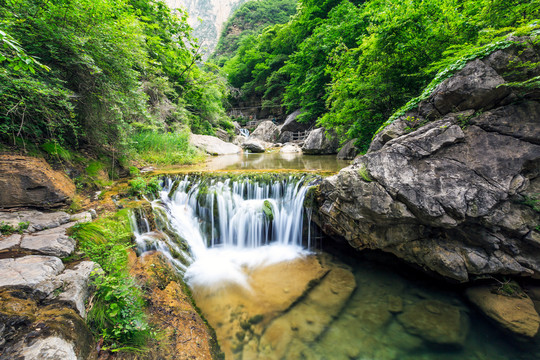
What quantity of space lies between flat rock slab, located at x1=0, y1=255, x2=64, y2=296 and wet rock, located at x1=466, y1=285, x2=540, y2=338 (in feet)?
19.7

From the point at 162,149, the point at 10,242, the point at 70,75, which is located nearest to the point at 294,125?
the point at 162,149

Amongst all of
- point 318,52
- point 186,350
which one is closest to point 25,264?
point 186,350

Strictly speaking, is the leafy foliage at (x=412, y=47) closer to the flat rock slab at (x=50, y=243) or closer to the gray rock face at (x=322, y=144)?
the gray rock face at (x=322, y=144)

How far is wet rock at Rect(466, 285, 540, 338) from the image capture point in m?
2.92

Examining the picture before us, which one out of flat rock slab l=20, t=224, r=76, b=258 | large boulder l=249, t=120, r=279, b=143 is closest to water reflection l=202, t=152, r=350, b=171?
flat rock slab l=20, t=224, r=76, b=258

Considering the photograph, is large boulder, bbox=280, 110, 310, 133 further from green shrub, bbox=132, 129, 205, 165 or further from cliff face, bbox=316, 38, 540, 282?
cliff face, bbox=316, 38, 540, 282

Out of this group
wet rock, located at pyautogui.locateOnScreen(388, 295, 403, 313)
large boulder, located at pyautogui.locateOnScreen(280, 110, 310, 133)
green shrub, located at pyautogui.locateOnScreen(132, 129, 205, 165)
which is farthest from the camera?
large boulder, located at pyautogui.locateOnScreen(280, 110, 310, 133)

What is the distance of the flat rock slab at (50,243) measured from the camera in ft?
7.99

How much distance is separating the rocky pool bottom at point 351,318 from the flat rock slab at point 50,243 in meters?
2.22

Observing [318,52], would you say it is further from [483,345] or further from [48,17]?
[483,345]

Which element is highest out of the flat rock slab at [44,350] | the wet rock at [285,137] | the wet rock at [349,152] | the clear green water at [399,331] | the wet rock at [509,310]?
the wet rock at [285,137]

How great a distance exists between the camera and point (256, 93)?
3259 cm

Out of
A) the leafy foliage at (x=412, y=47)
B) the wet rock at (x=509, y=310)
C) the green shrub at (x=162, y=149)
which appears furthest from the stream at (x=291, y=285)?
the leafy foliage at (x=412, y=47)

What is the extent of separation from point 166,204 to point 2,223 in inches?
116
